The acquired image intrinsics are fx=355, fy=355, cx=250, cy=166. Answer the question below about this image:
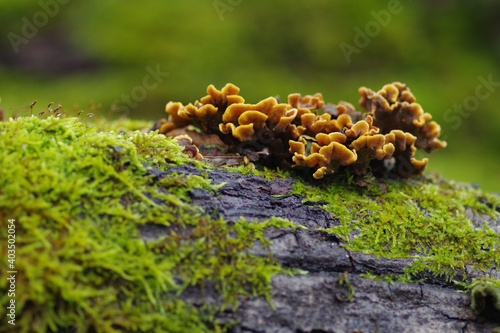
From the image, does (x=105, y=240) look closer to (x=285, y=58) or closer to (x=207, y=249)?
(x=207, y=249)

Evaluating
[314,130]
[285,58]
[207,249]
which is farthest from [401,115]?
[285,58]

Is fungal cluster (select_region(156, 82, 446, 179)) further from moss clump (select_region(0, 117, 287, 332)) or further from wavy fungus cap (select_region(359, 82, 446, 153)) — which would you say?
moss clump (select_region(0, 117, 287, 332))

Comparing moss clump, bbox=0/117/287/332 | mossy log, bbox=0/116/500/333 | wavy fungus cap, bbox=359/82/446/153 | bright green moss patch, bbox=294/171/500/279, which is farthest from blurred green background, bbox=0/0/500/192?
moss clump, bbox=0/117/287/332

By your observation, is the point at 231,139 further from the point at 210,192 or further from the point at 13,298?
the point at 13,298

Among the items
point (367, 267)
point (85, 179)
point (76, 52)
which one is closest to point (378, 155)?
point (367, 267)

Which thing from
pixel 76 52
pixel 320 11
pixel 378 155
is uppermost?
pixel 320 11
